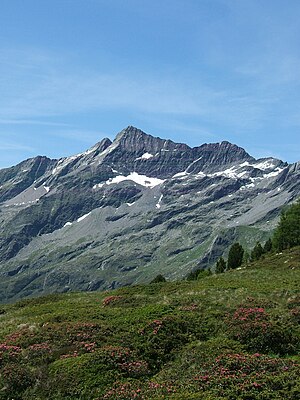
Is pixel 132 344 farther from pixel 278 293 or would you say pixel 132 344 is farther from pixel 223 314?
pixel 278 293

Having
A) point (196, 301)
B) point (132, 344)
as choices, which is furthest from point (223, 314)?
point (132, 344)

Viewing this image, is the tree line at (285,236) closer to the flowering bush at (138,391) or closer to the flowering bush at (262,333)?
the flowering bush at (262,333)

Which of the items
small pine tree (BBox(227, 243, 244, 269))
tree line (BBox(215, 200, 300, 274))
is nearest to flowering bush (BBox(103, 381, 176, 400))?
tree line (BBox(215, 200, 300, 274))

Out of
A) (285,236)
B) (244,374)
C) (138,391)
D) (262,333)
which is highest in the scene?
(285,236)

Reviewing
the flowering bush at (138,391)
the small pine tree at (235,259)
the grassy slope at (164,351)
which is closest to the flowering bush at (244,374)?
the grassy slope at (164,351)

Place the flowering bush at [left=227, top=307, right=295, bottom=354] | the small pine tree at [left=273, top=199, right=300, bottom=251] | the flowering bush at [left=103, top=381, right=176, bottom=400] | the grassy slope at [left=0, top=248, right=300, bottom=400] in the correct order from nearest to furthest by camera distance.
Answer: the flowering bush at [left=103, top=381, right=176, bottom=400] → the grassy slope at [left=0, top=248, right=300, bottom=400] → the flowering bush at [left=227, top=307, right=295, bottom=354] → the small pine tree at [left=273, top=199, right=300, bottom=251]

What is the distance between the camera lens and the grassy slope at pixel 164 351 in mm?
19828

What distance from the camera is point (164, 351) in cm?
2564

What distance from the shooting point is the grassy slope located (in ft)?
65.1

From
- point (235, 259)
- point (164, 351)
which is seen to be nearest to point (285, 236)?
point (235, 259)

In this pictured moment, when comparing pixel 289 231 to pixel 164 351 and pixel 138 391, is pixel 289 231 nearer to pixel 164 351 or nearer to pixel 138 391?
pixel 164 351

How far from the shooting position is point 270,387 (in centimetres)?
1881

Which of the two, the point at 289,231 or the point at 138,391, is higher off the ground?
the point at 289,231

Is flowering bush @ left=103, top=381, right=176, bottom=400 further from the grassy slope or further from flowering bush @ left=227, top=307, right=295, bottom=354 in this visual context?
flowering bush @ left=227, top=307, right=295, bottom=354
